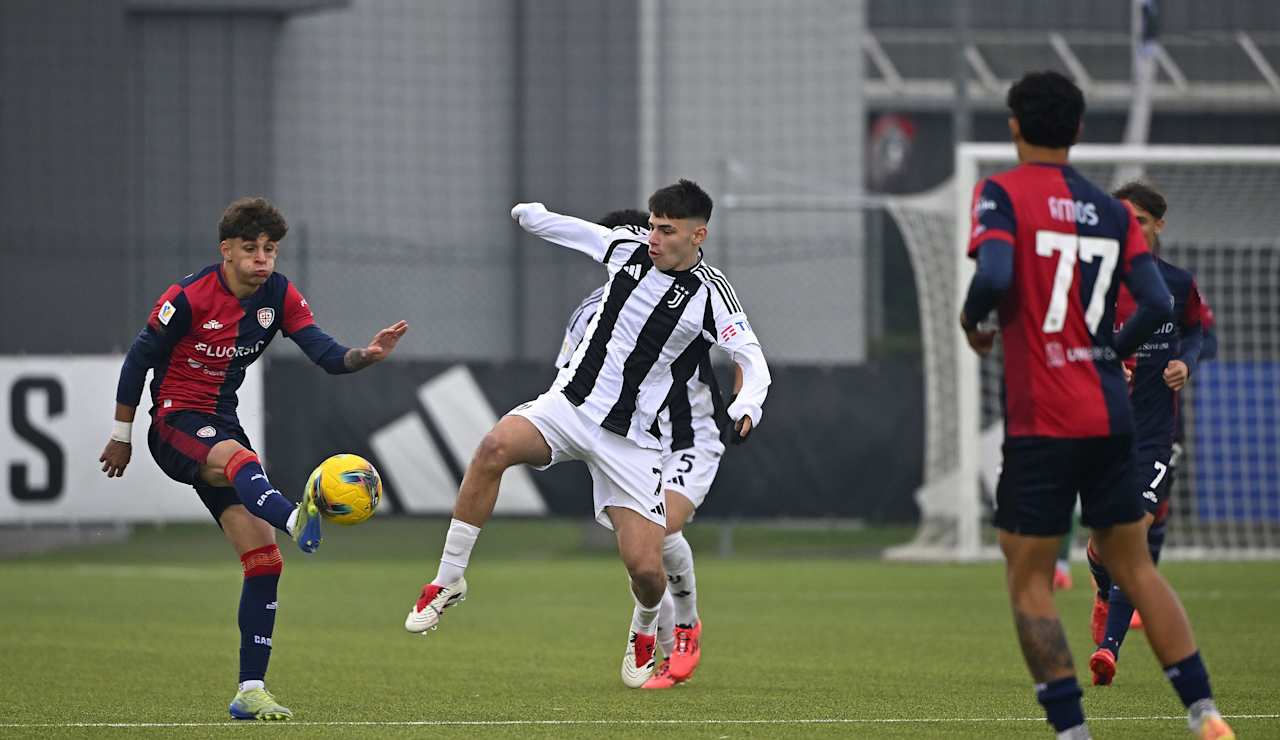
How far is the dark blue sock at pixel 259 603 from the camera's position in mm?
7262

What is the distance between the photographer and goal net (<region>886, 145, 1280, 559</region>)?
57.6ft

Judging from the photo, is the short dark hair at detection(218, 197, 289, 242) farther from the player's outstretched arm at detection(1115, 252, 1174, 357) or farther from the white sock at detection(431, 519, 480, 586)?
the player's outstretched arm at detection(1115, 252, 1174, 357)

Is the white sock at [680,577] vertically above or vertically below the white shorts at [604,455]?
below

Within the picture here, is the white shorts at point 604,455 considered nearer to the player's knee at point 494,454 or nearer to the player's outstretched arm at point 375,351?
the player's knee at point 494,454

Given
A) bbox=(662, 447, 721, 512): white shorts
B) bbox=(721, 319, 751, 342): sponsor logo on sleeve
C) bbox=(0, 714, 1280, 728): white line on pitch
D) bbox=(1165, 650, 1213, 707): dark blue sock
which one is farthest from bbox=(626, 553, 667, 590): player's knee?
bbox=(1165, 650, 1213, 707): dark blue sock

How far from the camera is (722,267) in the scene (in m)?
19.3

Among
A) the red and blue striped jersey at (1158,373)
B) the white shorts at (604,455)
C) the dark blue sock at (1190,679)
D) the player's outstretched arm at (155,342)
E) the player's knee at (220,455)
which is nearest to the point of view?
the dark blue sock at (1190,679)

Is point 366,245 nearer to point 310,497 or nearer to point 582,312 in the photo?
point 582,312

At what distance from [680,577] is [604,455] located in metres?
1.09

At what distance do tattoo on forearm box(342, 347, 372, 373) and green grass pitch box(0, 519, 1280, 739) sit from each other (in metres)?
1.35

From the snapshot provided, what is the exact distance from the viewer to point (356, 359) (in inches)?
295

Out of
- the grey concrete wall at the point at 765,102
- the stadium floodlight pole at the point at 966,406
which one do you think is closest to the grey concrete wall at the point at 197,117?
the grey concrete wall at the point at 765,102

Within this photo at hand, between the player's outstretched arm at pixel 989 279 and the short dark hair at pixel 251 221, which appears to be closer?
the player's outstretched arm at pixel 989 279

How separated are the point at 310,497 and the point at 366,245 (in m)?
14.9
